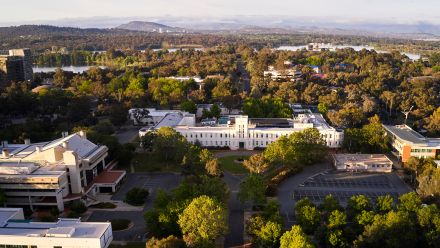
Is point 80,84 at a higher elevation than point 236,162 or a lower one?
higher

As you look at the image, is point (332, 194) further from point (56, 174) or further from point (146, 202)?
point (56, 174)

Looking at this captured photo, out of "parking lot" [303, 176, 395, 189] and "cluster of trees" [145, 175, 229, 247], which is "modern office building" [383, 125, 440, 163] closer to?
"parking lot" [303, 176, 395, 189]

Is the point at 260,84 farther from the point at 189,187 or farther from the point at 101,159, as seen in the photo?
the point at 189,187

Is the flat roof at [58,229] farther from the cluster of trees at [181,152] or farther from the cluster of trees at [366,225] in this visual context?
the cluster of trees at [181,152]

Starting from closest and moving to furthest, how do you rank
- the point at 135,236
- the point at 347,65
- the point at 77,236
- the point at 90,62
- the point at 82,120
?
the point at 77,236 < the point at 135,236 < the point at 82,120 < the point at 347,65 < the point at 90,62

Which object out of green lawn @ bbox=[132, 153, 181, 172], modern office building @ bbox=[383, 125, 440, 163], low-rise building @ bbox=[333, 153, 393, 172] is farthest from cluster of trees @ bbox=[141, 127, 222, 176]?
modern office building @ bbox=[383, 125, 440, 163]

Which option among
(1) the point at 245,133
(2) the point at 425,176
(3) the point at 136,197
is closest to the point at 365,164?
(2) the point at 425,176

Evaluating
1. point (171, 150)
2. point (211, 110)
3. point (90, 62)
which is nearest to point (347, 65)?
point (211, 110)
